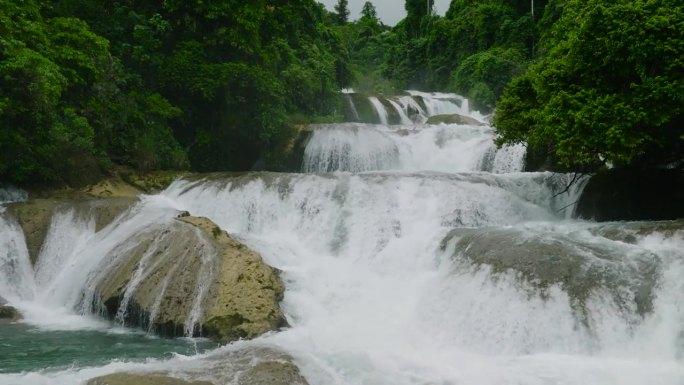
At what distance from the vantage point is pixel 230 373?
285 inches

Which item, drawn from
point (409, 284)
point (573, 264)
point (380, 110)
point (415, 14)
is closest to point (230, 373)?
point (409, 284)

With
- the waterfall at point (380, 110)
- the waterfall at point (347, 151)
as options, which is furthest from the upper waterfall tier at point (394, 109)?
the waterfall at point (347, 151)

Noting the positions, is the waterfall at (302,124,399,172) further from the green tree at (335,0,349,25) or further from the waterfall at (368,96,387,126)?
the green tree at (335,0,349,25)

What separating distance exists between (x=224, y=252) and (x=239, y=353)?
9.96ft

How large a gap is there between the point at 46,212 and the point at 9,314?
296 cm

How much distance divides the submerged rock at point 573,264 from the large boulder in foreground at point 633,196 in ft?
13.0

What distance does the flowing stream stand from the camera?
25.9 ft

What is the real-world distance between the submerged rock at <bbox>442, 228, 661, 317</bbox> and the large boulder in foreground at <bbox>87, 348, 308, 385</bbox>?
4010mm

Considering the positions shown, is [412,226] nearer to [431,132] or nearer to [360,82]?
[431,132]

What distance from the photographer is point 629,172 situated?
1372 centimetres

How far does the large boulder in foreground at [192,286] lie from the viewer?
9531mm

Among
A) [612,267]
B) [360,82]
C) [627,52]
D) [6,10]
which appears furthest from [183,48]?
[360,82]

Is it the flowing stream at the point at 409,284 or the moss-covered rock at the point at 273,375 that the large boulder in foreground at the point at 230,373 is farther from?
the flowing stream at the point at 409,284

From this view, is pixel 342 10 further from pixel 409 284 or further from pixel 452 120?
pixel 409 284
